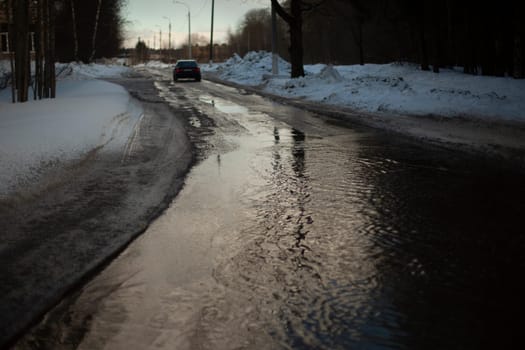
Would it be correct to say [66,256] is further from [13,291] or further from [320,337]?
[320,337]

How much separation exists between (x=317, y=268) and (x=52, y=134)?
7.94 metres

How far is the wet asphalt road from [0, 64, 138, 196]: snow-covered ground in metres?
2.35

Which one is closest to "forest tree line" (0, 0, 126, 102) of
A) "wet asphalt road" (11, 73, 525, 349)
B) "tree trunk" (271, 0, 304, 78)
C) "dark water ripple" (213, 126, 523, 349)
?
"tree trunk" (271, 0, 304, 78)

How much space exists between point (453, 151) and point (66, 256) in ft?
25.1

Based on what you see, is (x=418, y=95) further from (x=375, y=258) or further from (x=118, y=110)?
(x=375, y=258)

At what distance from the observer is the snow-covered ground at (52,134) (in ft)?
27.1

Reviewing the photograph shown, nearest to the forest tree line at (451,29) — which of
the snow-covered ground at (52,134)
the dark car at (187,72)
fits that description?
the dark car at (187,72)

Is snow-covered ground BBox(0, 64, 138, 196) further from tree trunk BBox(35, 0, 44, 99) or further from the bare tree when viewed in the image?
tree trunk BBox(35, 0, 44, 99)

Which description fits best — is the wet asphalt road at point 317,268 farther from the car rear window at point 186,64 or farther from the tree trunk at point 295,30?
the car rear window at point 186,64

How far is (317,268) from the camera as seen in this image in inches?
177

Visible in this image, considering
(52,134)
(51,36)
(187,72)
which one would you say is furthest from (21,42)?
(187,72)

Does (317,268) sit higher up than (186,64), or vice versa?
(186,64)

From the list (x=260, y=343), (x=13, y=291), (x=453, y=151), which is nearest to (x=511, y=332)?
(x=260, y=343)

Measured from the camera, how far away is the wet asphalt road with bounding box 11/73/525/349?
3.42 metres
